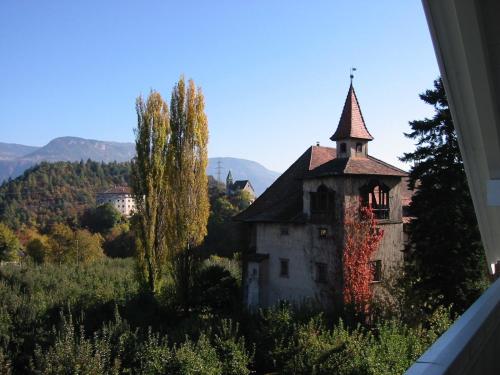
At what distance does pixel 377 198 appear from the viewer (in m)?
21.8

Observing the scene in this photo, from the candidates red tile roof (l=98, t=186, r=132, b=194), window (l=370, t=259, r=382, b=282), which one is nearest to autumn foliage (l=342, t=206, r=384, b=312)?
window (l=370, t=259, r=382, b=282)

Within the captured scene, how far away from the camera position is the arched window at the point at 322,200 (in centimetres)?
2102

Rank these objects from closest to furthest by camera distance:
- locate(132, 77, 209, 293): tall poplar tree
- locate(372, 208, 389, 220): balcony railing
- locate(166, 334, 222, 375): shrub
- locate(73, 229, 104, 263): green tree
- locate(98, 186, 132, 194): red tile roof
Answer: locate(166, 334, 222, 375): shrub → locate(372, 208, 389, 220): balcony railing → locate(132, 77, 209, 293): tall poplar tree → locate(73, 229, 104, 263): green tree → locate(98, 186, 132, 194): red tile roof

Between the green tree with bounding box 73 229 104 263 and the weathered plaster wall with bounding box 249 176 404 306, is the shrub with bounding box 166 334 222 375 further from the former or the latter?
the green tree with bounding box 73 229 104 263

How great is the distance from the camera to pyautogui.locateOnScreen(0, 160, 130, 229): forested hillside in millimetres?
82181

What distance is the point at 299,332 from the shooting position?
1286 cm

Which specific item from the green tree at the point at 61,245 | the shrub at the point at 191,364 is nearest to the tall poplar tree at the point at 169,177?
the shrub at the point at 191,364

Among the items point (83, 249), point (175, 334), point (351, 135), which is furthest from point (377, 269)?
point (83, 249)

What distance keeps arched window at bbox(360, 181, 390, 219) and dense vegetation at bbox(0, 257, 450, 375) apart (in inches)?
249

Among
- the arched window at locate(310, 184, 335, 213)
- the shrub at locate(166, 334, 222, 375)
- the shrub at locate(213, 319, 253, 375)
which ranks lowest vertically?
the shrub at locate(213, 319, 253, 375)

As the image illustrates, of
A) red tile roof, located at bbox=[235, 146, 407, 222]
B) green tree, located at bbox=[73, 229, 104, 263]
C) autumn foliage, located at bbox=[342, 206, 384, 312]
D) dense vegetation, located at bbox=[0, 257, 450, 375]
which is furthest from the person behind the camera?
green tree, located at bbox=[73, 229, 104, 263]

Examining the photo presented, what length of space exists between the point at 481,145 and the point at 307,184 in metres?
18.8

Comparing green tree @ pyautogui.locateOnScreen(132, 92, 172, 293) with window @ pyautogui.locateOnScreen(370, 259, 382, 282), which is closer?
window @ pyautogui.locateOnScreen(370, 259, 382, 282)

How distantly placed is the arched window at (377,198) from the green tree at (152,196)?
988cm
